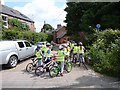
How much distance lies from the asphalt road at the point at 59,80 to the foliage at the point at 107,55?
566 mm

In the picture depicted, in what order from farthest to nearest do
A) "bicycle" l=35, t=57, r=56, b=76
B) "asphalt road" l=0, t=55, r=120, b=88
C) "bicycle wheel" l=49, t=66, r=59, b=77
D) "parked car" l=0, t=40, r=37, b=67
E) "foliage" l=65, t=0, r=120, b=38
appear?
"foliage" l=65, t=0, r=120, b=38
"parked car" l=0, t=40, r=37, b=67
"bicycle" l=35, t=57, r=56, b=76
"bicycle wheel" l=49, t=66, r=59, b=77
"asphalt road" l=0, t=55, r=120, b=88

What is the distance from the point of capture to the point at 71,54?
14.7 m

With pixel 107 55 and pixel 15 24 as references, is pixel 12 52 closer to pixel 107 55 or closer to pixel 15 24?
pixel 107 55

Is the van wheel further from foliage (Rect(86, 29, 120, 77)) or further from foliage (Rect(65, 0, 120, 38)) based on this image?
foliage (Rect(65, 0, 120, 38))

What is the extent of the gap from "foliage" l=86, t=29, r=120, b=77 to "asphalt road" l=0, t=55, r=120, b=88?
57 cm

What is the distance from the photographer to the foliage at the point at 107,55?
9.17 meters

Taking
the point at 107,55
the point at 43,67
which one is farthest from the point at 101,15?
the point at 43,67

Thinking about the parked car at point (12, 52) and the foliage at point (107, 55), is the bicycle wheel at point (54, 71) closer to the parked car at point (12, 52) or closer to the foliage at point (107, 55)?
the foliage at point (107, 55)

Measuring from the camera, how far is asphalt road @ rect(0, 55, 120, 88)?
27.3ft

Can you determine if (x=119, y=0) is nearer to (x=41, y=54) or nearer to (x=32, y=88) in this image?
(x=41, y=54)

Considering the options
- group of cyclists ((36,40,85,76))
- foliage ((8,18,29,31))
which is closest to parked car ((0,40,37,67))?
group of cyclists ((36,40,85,76))

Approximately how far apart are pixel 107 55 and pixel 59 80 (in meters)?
3.69

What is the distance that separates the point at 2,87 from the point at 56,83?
2353 millimetres

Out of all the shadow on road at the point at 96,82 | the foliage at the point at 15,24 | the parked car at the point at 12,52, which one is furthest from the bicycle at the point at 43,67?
the foliage at the point at 15,24
